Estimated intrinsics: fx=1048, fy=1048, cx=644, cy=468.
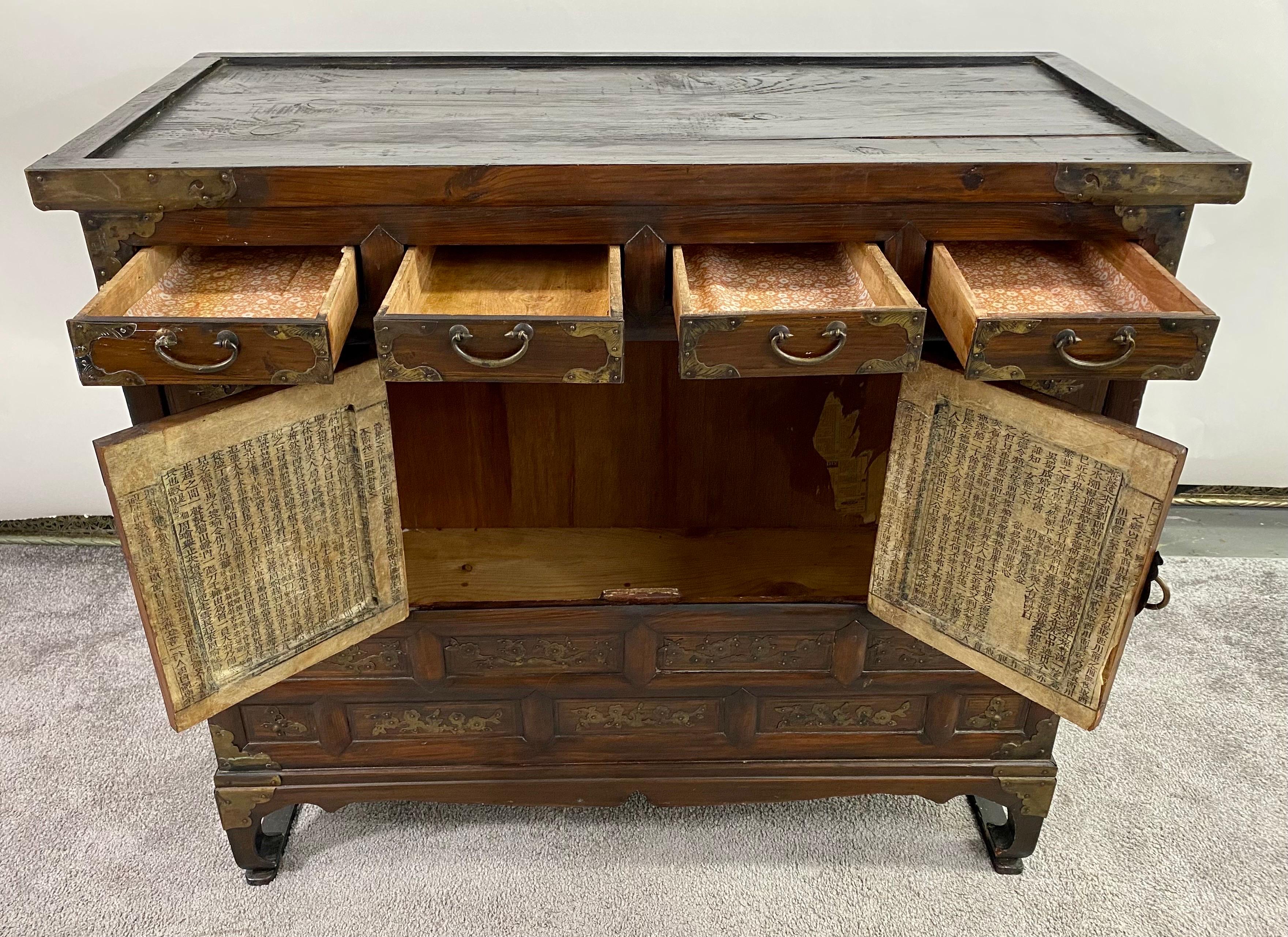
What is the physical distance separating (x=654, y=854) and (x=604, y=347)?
0.98 meters

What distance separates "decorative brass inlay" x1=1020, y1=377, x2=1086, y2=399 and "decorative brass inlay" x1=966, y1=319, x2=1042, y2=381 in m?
0.19

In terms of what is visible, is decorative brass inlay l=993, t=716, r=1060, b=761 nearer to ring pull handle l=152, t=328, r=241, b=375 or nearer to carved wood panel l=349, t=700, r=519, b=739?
carved wood panel l=349, t=700, r=519, b=739

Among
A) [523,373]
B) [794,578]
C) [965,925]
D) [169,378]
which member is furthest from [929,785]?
[169,378]

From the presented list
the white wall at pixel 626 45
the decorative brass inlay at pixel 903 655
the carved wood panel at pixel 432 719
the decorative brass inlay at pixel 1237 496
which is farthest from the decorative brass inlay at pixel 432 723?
the decorative brass inlay at pixel 1237 496

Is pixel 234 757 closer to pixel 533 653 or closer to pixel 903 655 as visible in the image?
pixel 533 653

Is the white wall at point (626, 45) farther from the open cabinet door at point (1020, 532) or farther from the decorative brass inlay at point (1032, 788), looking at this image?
the decorative brass inlay at point (1032, 788)

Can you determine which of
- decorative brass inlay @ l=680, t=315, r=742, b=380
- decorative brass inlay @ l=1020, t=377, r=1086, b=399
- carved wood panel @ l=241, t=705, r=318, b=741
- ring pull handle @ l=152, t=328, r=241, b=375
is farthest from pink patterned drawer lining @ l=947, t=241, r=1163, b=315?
carved wood panel @ l=241, t=705, r=318, b=741

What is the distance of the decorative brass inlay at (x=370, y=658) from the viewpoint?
1543 millimetres

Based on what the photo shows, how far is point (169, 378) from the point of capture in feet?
3.78

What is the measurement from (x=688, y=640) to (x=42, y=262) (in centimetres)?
162

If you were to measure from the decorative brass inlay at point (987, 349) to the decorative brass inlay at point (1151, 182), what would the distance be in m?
0.24

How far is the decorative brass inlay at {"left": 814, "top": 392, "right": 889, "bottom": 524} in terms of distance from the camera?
1.81 m

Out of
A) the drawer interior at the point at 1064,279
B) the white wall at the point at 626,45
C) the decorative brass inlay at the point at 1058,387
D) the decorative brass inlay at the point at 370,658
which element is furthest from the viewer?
the white wall at the point at 626,45

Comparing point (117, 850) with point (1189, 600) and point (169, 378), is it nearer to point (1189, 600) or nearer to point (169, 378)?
point (169, 378)
